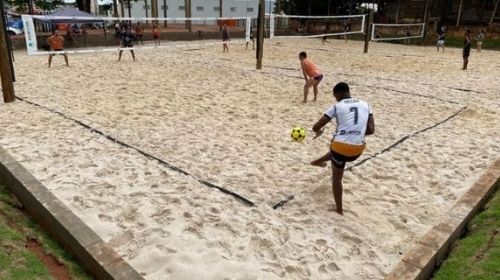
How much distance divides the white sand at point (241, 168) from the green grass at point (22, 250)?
0.35 metres

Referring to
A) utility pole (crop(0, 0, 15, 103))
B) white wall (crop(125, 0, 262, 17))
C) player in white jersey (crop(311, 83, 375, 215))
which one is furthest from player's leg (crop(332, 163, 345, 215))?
white wall (crop(125, 0, 262, 17))

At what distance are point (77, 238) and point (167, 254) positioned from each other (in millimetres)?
778

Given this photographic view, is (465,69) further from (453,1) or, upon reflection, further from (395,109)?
(453,1)

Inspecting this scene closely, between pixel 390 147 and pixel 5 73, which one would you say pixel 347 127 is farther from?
pixel 5 73

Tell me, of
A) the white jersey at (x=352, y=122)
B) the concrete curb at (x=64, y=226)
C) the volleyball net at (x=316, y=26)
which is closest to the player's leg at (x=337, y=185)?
the white jersey at (x=352, y=122)

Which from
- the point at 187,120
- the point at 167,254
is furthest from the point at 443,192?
the point at 187,120

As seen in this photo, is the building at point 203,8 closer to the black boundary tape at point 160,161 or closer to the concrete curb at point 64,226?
the black boundary tape at point 160,161

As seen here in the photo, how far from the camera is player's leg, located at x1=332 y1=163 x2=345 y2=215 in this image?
3.97 meters

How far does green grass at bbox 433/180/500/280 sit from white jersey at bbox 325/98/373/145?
126 centimetres

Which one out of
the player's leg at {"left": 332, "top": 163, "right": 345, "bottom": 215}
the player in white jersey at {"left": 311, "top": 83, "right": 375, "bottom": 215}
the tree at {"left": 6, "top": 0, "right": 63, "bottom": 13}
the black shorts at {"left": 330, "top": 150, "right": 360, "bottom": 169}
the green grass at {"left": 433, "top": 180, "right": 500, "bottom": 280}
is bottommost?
the green grass at {"left": 433, "top": 180, "right": 500, "bottom": 280}

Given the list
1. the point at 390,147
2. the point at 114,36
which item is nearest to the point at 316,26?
the point at 114,36

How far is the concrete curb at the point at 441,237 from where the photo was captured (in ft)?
10.6

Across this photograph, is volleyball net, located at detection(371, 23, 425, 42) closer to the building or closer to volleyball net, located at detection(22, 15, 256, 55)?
volleyball net, located at detection(22, 15, 256, 55)

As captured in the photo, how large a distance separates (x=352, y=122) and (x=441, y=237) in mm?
1282
